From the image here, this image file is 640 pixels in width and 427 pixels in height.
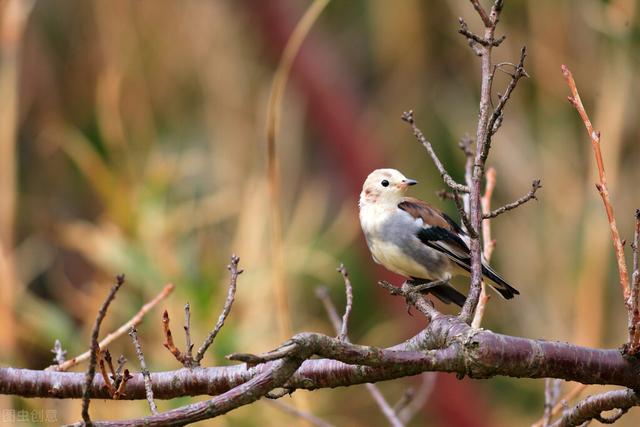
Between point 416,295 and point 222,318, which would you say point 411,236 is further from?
point 222,318

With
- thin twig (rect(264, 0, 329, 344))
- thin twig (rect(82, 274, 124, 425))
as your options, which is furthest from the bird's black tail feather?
thin twig (rect(82, 274, 124, 425))

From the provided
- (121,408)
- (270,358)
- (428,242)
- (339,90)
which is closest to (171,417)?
(270,358)

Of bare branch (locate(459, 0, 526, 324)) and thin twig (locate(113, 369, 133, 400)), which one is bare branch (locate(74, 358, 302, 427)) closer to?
thin twig (locate(113, 369, 133, 400))

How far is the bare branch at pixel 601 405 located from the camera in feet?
5.18

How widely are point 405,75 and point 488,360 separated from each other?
455 cm

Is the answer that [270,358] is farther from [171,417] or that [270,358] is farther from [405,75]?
[405,75]

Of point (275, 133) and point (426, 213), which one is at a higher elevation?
point (275, 133)

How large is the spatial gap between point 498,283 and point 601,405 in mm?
750

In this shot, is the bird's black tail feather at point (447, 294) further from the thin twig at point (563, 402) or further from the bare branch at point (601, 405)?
the bare branch at point (601, 405)

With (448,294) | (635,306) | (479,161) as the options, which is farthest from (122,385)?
(448,294)

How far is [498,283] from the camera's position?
7.65 ft

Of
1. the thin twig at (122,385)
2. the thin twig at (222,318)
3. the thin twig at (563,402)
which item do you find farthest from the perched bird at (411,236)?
the thin twig at (122,385)

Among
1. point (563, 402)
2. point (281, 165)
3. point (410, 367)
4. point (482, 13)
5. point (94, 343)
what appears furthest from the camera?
point (281, 165)

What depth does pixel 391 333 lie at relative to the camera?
4758mm
